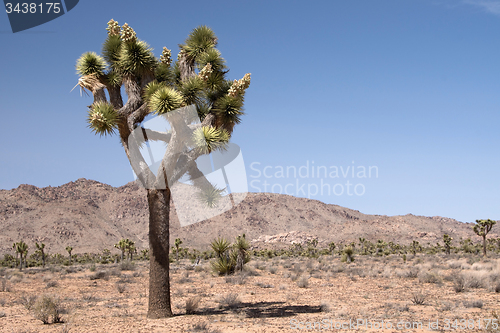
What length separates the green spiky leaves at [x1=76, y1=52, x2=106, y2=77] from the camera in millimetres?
10633

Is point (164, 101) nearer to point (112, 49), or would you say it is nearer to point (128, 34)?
point (128, 34)

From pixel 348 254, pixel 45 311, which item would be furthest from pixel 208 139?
pixel 348 254

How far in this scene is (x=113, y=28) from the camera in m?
10.9

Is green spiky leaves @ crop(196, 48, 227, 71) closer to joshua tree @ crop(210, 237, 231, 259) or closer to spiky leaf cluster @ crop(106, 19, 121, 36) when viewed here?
spiky leaf cluster @ crop(106, 19, 121, 36)

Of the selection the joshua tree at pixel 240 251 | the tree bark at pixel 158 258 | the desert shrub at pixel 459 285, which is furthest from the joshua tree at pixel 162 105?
the joshua tree at pixel 240 251

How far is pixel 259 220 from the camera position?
92375 millimetres

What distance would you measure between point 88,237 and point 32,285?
5881 cm

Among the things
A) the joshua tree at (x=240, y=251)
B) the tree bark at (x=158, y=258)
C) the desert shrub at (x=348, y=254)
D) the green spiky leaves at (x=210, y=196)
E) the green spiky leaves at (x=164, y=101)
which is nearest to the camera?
the green spiky leaves at (x=164, y=101)

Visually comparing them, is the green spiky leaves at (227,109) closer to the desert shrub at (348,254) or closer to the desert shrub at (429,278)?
the desert shrub at (429,278)

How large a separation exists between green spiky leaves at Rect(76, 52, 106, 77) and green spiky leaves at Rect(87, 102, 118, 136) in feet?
5.47

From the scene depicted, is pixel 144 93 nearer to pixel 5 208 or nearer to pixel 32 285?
pixel 32 285

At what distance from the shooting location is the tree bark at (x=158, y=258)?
925cm

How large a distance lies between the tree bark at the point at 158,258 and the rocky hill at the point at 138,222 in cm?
6695

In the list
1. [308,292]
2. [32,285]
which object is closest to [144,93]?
[308,292]
